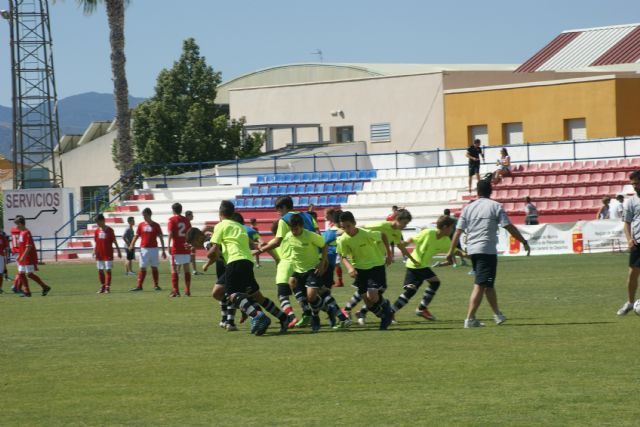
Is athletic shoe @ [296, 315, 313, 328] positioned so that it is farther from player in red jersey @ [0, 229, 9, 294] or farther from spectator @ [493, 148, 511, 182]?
spectator @ [493, 148, 511, 182]

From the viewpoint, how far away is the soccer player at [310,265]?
16.0m

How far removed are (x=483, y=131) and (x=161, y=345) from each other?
38702 millimetres

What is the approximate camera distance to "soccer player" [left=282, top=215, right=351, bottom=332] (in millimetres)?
16016

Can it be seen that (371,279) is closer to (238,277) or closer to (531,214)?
(238,277)

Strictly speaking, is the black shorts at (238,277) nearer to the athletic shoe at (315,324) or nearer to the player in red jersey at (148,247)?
the athletic shoe at (315,324)

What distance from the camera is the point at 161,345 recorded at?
14820 mm

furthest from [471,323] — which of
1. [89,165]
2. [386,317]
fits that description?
[89,165]

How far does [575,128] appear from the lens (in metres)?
49.4

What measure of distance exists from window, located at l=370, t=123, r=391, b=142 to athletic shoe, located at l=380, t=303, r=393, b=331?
40.5 metres

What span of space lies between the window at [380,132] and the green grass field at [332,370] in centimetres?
3625

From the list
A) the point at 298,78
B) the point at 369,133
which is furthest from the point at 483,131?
the point at 298,78

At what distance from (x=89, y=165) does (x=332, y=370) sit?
60.9 m

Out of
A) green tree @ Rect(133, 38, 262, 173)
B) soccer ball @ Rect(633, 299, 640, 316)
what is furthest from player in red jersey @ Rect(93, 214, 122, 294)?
green tree @ Rect(133, 38, 262, 173)

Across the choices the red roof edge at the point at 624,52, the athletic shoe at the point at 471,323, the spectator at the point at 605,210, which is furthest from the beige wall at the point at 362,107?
the athletic shoe at the point at 471,323
